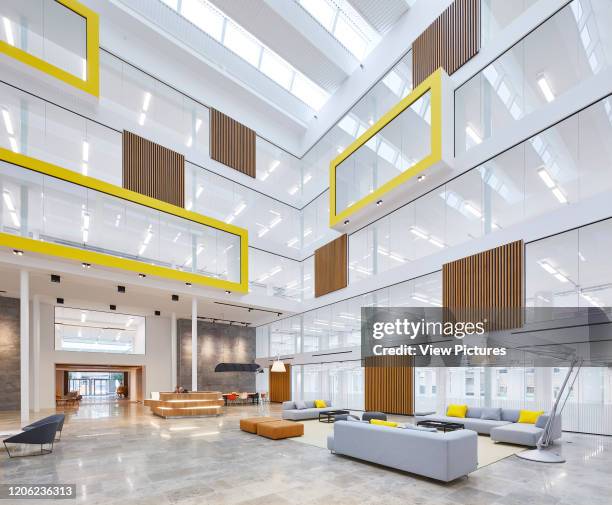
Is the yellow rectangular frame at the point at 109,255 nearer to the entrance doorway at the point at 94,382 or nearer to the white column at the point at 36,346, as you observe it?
the white column at the point at 36,346

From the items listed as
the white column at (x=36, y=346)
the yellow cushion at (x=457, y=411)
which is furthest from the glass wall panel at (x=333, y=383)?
the white column at (x=36, y=346)

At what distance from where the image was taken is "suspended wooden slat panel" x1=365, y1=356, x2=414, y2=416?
14398 millimetres

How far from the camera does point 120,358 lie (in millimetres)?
21547

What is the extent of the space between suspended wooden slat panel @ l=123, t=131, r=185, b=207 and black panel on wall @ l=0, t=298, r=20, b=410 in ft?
26.7

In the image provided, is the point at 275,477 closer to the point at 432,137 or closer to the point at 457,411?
the point at 457,411

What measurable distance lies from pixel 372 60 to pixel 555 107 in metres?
8.98

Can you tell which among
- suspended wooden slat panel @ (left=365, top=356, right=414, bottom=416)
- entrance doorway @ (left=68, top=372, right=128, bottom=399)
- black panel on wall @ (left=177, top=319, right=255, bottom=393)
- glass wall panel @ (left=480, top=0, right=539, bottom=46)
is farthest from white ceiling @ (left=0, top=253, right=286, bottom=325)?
entrance doorway @ (left=68, top=372, right=128, bottom=399)

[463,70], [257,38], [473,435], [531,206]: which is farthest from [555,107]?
[257,38]

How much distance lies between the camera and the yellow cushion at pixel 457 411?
11.5 metres

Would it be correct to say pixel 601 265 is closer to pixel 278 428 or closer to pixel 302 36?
pixel 278 428

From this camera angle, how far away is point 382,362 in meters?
15.5

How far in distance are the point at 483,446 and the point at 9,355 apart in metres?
18.5

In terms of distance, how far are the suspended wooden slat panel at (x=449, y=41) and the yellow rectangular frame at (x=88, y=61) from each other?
11.0 meters

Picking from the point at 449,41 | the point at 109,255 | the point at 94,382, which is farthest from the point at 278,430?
the point at 94,382
